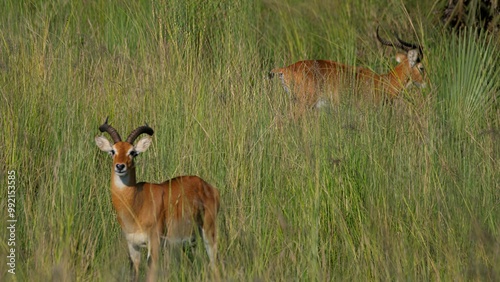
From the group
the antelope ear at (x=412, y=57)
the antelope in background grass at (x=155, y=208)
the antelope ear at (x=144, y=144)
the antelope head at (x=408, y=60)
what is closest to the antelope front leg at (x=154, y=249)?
the antelope in background grass at (x=155, y=208)

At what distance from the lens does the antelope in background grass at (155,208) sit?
473cm

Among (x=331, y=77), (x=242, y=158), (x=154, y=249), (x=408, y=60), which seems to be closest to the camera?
(x=154, y=249)

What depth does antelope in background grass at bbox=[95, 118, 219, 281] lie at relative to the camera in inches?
186

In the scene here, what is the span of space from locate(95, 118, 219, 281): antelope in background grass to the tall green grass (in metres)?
0.12

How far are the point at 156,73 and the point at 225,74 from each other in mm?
460

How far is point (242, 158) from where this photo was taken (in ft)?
17.9

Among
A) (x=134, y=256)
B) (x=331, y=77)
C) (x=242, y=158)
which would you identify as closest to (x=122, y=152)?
(x=134, y=256)

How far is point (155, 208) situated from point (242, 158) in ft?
2.83

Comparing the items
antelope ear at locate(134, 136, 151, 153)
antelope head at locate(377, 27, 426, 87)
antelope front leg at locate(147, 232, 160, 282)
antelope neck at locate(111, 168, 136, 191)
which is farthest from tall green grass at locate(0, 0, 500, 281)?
antelope head at locate(377, 27, 426, 87)

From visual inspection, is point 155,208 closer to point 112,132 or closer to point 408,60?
point 112,132

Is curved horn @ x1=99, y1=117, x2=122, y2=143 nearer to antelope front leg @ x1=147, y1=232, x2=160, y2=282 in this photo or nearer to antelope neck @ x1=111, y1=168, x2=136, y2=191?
antelope neck @ x1=111, y1=168, x2=136, y2=191

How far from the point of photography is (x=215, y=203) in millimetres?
4922

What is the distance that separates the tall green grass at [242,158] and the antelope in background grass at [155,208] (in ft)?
0.39

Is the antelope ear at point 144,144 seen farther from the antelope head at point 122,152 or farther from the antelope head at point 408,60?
the antelope head at point 408,60
